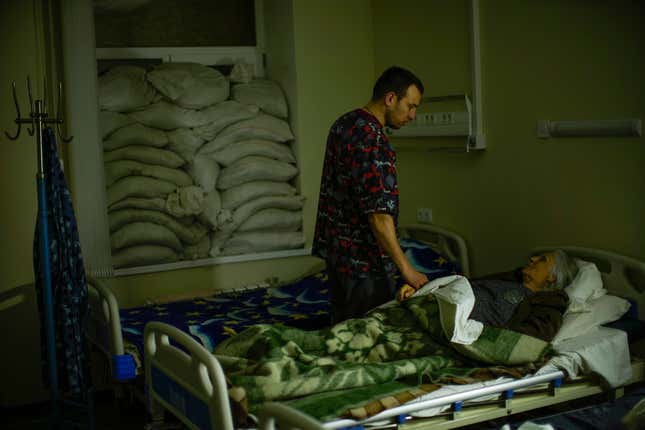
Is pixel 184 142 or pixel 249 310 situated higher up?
pixel 184 142

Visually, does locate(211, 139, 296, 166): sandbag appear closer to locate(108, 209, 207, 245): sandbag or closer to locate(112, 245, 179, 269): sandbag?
locate(108, 209, 207, 245): sandbag

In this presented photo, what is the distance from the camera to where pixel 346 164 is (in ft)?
11.8

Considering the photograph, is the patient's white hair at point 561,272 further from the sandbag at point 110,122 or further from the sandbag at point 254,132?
the sandbag at point 110,122

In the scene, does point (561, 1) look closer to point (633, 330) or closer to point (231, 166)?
point (633, 330)

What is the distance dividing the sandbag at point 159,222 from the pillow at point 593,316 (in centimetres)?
220

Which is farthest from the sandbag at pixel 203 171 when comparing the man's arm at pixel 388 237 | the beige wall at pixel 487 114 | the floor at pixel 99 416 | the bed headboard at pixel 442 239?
the man's arm at pixel 388 237

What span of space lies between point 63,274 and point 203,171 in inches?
53.2

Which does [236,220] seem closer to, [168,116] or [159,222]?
[159,222]

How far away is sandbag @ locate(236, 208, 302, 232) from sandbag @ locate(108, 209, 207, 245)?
0.83ft

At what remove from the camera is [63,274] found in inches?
145

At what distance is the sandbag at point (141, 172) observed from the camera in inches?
183

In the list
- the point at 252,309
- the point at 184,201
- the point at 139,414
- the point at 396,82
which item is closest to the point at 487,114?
the point at 396,82

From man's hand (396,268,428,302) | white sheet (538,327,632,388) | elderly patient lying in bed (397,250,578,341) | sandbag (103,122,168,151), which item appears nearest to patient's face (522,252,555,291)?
elderly patient lying in bed (397,250,578,341)

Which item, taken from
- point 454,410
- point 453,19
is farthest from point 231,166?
point 454,410
